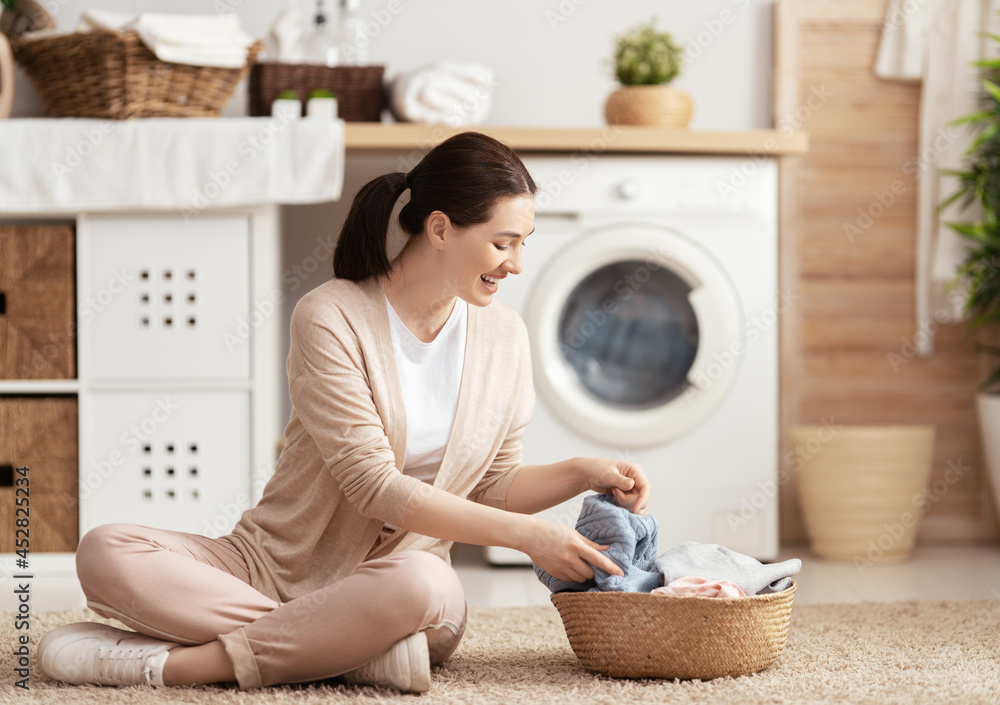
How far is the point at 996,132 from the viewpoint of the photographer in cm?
246

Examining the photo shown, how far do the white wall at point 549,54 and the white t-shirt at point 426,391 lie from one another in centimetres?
138

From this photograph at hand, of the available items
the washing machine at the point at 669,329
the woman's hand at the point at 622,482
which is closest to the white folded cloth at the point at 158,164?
the washing machine at the point at 669,329

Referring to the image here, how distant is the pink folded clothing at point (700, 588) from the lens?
1313 millimetres

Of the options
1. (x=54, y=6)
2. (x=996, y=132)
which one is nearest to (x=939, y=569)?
(x=996, y=132)

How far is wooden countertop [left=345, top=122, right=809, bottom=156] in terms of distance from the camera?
7.49 ft

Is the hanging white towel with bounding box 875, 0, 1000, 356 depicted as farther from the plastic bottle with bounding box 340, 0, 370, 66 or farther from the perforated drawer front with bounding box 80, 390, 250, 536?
the perforated drawer front with bounding box 80, 390, 250, 536

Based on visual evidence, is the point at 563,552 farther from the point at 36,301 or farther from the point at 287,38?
the point at 287,38

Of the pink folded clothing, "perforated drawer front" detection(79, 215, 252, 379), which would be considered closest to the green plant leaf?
"perforated drawer front" detection(79, 215, 252, 379)

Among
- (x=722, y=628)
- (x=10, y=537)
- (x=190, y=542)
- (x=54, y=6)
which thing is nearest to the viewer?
(x=722, y=628)

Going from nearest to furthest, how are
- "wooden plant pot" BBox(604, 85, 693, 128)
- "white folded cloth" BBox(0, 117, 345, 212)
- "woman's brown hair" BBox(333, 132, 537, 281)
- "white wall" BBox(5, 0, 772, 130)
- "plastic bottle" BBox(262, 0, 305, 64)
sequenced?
1. "woman's brown hair" BBox(333, 132, 537, 281)
2. "white folded cloth" BBox(0, 117, 345, 212)
3. "wooden plant pot" BBox(604, 85, 693, 128)
4. "plastic bottle" BBox(262, 0, 305, 64)
5. "white wall" BBox(5, 0, 772, 130)

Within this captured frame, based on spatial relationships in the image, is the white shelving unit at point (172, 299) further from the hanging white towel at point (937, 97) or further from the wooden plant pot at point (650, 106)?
the hanging white towel at point (937, 97)

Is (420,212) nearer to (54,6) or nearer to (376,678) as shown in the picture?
(376,678)

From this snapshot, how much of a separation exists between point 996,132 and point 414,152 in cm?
135

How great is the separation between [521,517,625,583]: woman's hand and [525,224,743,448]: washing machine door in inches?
40.6
